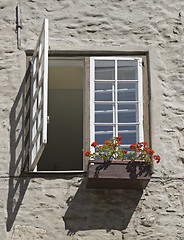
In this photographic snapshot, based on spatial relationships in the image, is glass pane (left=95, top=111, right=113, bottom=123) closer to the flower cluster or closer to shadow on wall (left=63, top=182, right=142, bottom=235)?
the flower cluster

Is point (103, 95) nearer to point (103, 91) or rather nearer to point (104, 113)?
point (103, 91)

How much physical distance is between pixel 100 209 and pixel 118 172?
59 centimetres

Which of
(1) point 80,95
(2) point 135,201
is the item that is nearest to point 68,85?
(1) point 80,95

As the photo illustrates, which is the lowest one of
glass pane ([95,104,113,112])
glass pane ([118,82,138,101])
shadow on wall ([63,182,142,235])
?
shadow on wall ([63,182,142,235])

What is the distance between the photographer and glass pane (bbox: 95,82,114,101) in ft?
25.1

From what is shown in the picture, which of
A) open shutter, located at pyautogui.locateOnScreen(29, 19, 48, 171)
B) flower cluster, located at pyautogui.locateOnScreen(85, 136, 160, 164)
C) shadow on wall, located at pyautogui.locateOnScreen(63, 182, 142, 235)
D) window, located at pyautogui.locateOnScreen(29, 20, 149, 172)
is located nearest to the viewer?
open shutter, located at pyautogui.locateOnScreen(29, 19, 48, 171)

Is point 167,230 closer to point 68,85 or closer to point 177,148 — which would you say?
point 177,148

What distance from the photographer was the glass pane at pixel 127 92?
7656mm

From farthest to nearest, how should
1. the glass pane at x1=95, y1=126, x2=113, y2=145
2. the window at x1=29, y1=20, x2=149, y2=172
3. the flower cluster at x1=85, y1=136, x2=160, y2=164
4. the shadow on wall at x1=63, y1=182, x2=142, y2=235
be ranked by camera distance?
the glass pane at x1=95, y1=126, x2=113, y2=145
the window at x1=29, y1=20, x2=149, y2=172
the shadow on wall at x1=63, y1=182, x2=142, y2=235
the flower cluster at x1=85, y1=136, x2=160, y2=164

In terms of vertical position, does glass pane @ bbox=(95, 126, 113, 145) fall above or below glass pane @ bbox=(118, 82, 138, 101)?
below

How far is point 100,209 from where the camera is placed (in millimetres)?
7141

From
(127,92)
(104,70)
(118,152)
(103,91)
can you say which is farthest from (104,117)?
(118,152)

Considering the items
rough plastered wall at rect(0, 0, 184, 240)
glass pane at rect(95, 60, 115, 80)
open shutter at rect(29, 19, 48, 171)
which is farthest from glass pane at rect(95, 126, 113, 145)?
open shutter at rect(29, 19, 48, 171)

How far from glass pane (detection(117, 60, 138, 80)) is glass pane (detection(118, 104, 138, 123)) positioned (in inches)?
14.2
